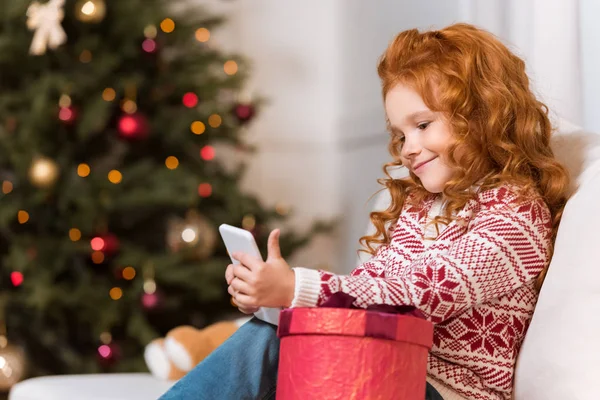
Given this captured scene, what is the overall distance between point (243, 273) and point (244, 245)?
4 cm

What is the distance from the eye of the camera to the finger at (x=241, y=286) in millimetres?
1089

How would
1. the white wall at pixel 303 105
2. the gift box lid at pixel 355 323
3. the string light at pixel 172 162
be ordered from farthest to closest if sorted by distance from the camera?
the white wall at pixel 303 105 → the string light at pixel 172 162 → the gift box lid at pixel 355 323

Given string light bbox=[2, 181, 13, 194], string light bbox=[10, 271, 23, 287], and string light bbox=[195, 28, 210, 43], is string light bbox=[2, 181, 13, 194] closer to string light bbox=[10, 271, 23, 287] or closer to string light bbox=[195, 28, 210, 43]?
string light bbox=[10, 271, 23, 287]

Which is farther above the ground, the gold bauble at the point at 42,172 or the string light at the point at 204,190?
the gold bauble at the point at 42,172

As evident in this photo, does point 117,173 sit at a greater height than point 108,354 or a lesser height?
greater

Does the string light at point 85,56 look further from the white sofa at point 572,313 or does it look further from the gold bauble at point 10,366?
the white sofa at point 572,313

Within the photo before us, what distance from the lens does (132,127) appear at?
2699 mm

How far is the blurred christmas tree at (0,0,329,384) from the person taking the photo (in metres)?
2.66

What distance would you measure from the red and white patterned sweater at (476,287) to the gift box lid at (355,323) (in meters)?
0.15

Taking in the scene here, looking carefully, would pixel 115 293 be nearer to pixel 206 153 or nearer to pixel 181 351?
pixel 206 153

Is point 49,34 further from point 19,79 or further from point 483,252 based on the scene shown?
point 483,252

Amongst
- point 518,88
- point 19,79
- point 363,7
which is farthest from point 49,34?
point 518,88

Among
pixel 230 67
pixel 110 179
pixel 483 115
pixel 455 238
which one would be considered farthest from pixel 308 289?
pixel 230 67

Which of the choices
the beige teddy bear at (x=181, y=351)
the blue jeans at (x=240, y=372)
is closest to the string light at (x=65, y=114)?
the beige teddy bear at (x=181, y=351)
